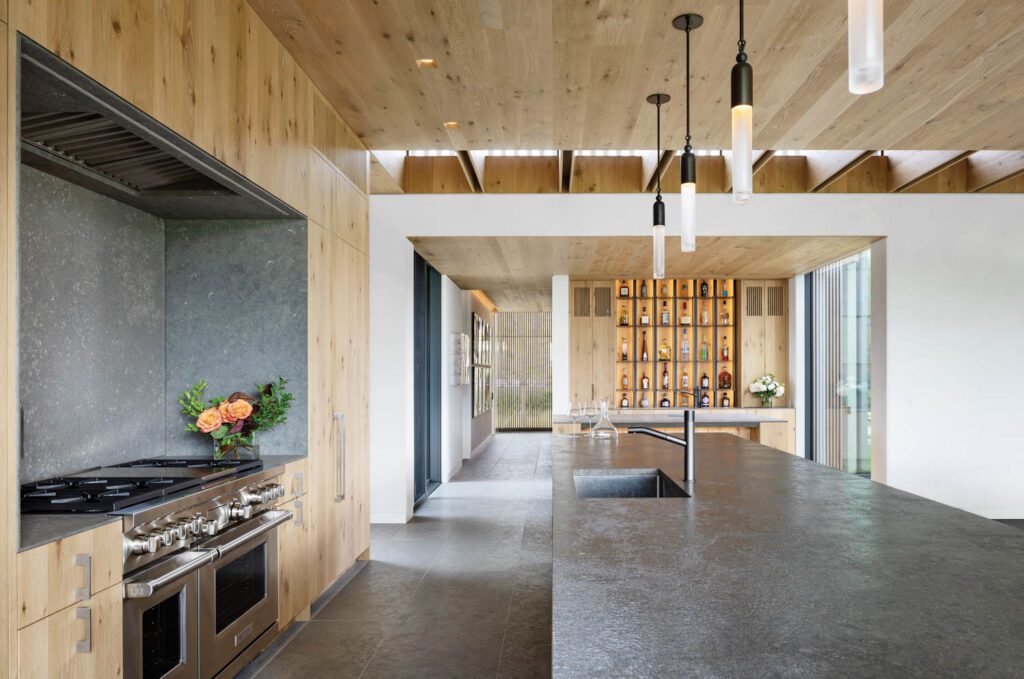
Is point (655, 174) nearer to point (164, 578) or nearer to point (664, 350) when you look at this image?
point (664, 350)

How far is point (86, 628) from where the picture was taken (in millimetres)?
1881

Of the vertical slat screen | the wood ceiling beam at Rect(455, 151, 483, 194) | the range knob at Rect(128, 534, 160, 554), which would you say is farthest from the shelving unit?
the range knob at Rect(128, 534, 160, 554)

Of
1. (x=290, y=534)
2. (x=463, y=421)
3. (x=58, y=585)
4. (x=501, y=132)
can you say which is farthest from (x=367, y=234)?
(x=463, y=421)

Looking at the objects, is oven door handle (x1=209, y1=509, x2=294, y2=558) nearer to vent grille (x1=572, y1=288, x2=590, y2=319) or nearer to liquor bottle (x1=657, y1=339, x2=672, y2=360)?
vent grille (x1=572, y1=288, x2=590, y2=319)

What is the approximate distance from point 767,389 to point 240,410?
22.5 feet

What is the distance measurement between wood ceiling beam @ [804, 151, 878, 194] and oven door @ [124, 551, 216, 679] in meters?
5.08

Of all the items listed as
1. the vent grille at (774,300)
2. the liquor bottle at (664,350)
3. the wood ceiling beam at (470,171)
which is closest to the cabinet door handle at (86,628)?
the wood ceiling beam at (470,171)

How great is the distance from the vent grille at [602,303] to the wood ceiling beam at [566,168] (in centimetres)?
285

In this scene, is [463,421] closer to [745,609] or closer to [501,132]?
[501,132]

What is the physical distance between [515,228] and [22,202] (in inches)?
154

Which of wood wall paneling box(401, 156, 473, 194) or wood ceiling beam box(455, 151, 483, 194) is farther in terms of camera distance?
wood wall paneling box(401, 156, 473, 194)

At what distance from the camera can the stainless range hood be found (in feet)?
6.24

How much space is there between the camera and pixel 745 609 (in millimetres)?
1246

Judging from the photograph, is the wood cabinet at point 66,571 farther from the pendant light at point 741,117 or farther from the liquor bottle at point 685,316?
the liquor bottle at point 685,316
